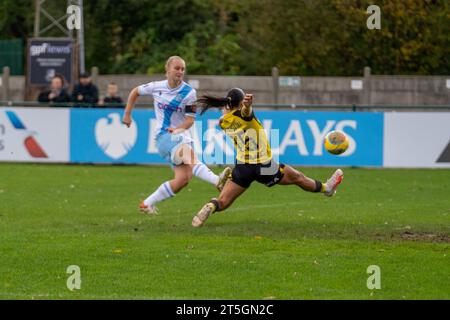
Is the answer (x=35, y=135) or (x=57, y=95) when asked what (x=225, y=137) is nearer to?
(x=35, y=135)

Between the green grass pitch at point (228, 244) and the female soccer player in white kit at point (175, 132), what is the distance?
0.42 meters

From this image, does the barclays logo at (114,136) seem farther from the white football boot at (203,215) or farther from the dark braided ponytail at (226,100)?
the dark braided ponytail at (226,100)

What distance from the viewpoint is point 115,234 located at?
12.3 meters

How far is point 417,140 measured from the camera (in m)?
22.5

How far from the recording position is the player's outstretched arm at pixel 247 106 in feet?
40.2

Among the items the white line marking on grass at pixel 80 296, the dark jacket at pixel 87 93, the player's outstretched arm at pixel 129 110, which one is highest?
the dark jacket at pixel 87 93

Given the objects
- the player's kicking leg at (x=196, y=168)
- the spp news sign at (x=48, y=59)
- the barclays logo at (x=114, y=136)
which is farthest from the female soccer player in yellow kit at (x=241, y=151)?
the spp news sign at (x=48, y=59)

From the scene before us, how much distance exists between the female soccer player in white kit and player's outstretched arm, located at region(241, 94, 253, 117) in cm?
128

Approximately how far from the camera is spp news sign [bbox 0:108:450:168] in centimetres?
2228

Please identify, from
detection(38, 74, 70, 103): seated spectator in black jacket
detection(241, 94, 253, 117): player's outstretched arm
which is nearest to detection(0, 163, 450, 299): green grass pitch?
detection(241, 94, 253, 117): player's outstretched arm

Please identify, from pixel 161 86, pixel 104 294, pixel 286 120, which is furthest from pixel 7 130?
pixel 104 294

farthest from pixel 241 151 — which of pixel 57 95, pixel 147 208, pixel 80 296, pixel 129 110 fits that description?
pixel 57 95

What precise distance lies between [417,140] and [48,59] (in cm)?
1175
